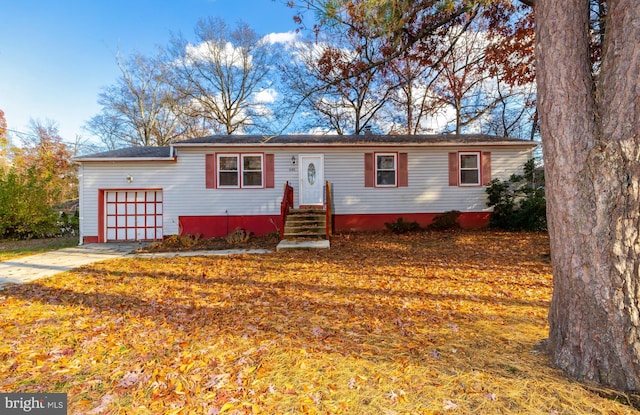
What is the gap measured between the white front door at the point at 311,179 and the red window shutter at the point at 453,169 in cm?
497

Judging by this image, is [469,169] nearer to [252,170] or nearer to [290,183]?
[290,183]

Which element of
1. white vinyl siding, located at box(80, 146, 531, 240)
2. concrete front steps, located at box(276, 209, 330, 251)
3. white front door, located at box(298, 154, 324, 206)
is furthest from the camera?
white front door, located at box(298, 154, 324, 206)

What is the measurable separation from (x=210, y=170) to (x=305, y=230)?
446cm

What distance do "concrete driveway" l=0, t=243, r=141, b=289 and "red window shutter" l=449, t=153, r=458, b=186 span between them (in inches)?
446

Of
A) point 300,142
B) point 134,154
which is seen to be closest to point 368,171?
point 300,142

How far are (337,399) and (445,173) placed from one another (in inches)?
426

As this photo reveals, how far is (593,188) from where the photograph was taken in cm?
213

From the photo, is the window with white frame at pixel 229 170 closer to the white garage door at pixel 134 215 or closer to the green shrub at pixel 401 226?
the white garage door at pixel 134 215

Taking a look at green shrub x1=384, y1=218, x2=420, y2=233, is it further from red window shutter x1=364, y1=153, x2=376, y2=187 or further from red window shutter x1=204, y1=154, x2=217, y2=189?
red window shutter x1=204, y1=154, x2=217, y2=189

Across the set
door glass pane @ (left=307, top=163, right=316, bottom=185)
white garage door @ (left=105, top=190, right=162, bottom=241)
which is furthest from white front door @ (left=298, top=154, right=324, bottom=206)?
white garage door @ (left=105, top=190, right=162, bottom=241)

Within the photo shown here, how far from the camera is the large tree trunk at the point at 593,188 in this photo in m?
2.05

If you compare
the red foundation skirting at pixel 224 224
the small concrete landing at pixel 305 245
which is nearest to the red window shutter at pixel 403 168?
the small concrete landing at pixel 305 245

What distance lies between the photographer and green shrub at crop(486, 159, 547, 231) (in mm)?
10312

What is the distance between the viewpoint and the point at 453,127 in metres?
19.8
